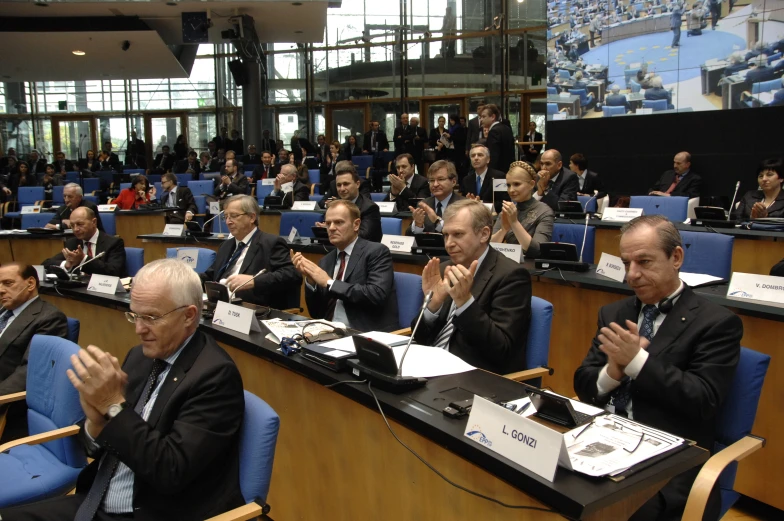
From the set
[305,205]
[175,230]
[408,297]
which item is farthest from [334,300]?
[305,205]

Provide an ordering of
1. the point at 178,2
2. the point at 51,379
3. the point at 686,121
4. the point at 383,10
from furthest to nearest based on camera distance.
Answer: the point at 383,10 < the point at 178,2 < the point at 686,121 < the point at 51,379

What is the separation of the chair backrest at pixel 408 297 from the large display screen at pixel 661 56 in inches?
271

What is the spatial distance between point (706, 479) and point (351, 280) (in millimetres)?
2150

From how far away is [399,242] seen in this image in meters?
4.63

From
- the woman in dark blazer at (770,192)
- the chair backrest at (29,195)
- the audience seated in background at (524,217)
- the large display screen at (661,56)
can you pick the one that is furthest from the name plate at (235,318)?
the chair backrest at (29,195)

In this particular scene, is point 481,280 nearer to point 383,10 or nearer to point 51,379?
point 51,379

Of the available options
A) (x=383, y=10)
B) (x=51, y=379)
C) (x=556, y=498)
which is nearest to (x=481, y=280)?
(x=556, y=498)

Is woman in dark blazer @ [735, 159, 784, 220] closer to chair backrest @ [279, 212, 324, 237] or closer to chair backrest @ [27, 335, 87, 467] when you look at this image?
chair backrest @ [279, 212, 324, 237]

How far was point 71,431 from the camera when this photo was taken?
2352 mm

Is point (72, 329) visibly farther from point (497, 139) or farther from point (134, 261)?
point (497, 139)

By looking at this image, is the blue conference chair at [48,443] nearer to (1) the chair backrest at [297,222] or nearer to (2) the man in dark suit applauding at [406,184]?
(1) the chair backrest at [297,222]

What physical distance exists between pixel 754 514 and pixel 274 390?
6.57ft

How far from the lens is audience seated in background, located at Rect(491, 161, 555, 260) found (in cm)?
413

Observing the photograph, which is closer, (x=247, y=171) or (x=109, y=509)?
(x=109, y=509)
